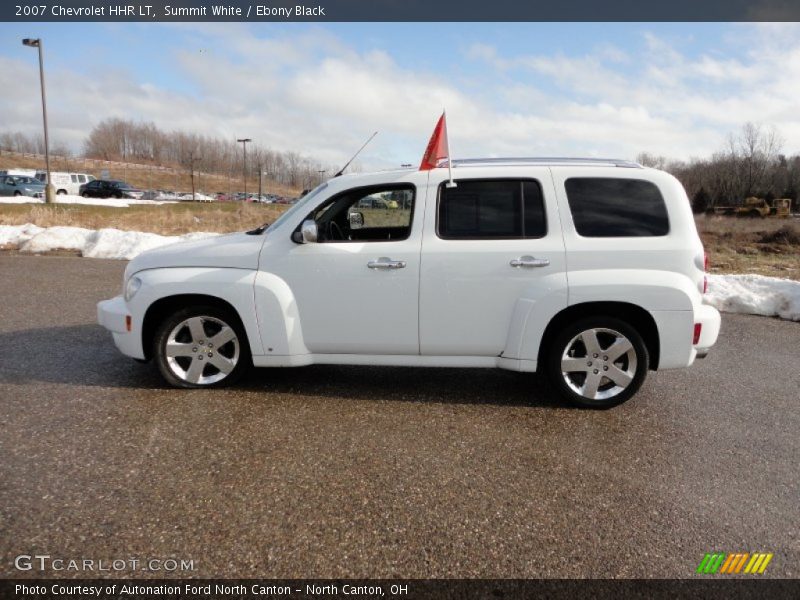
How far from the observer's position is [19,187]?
36.8m

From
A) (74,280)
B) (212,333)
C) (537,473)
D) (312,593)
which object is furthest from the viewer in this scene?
(74,280)

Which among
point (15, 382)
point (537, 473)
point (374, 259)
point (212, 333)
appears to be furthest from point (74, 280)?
point (537, 473)

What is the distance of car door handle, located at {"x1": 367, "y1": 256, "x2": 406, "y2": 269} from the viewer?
4.04 metres

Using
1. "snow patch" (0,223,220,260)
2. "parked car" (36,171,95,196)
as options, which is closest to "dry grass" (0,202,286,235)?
"snow patch" (0,223,220,260)

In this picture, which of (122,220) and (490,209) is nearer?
(490,209)

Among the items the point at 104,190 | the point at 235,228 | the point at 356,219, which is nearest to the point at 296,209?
the point at 356,219

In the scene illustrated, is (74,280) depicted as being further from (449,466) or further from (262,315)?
(449,466)

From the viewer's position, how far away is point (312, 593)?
2164 millimetres

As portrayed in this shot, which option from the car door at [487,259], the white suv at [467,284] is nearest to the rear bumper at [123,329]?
the white suv at [467,284]

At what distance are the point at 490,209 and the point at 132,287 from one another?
2.95 metres

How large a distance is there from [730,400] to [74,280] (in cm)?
1004

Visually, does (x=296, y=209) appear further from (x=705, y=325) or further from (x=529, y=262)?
(x=705, y=325)

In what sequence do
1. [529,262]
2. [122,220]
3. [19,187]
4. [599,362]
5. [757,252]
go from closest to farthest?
[529,262] → [599,362] → [122,220] → [757,252] → [19,187]

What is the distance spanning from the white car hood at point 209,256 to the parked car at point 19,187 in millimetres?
40394
